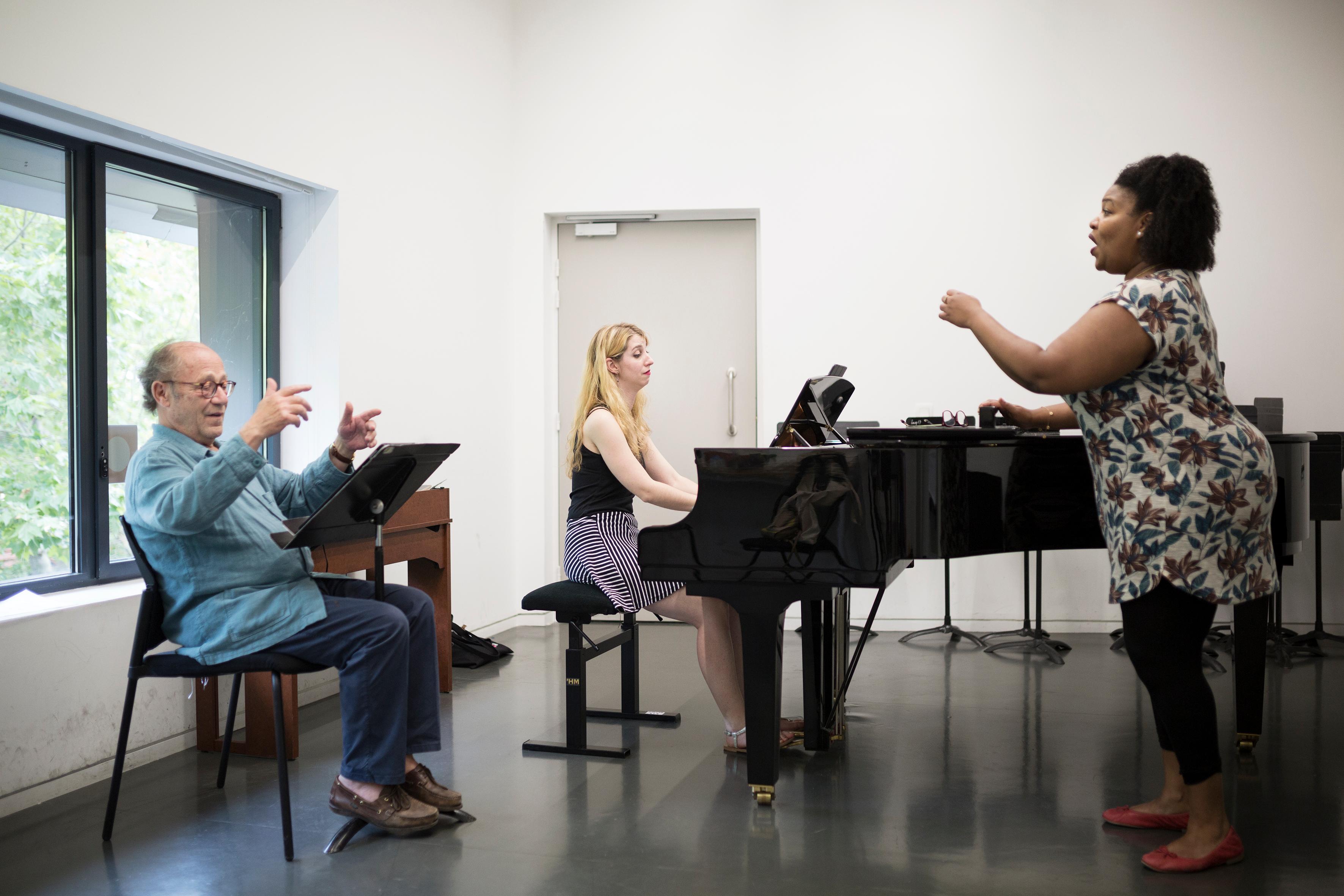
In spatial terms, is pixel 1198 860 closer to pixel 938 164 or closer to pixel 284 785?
pixel 284 785

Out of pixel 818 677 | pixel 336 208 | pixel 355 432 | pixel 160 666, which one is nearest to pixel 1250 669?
pixel 818 677

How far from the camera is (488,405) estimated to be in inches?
203

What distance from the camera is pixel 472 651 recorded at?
441 centimetres

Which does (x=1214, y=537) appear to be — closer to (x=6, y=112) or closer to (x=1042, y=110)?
(x=6, y=112)

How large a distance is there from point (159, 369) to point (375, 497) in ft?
2.01

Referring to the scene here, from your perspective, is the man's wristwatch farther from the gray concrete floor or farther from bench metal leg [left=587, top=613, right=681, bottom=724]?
bench metal leg [left=587, top=613, right=681, bottom=724]

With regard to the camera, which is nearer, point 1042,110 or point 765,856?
point 765,856

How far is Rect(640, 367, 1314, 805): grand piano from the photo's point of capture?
7.61 ft

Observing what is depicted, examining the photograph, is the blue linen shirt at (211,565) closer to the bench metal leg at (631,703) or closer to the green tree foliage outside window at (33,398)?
the green tree foliage outside window at (33,398)

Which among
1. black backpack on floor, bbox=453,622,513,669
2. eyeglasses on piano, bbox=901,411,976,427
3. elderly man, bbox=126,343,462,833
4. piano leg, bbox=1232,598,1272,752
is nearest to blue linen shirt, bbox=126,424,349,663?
elderly man, bbox=126,343,462,833

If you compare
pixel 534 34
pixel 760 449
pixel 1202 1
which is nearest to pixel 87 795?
pixel 760 449

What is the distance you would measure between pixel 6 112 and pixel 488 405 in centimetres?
266

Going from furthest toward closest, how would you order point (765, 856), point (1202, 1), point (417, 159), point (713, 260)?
Answer: point (713, 260) < point (1202, 1) < point (417, 159) < point (765, 856)

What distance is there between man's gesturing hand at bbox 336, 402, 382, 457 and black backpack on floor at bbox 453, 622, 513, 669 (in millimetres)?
1921
